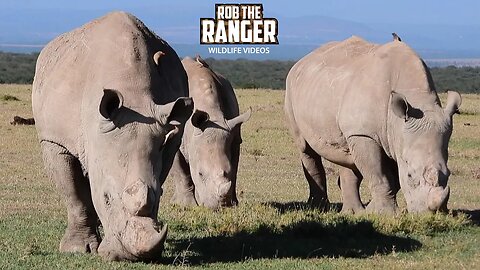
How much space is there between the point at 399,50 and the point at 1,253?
517 centimetres

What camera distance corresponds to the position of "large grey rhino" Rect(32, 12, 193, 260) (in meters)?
7.75

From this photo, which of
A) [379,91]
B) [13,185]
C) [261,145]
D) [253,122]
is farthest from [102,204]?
[253,122]

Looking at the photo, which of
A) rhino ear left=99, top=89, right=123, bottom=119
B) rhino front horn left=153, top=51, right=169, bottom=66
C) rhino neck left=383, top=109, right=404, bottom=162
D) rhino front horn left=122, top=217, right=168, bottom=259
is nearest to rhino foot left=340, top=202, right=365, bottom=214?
rhino neck left=383, top=109, right=404, bottom=162

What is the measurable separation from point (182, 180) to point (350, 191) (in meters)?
2.12

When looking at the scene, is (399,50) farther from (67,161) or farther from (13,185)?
(13,185)

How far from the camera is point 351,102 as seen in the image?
1210cm

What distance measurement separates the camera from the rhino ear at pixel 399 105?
10.9 meters

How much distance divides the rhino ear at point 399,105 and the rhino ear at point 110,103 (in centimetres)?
382

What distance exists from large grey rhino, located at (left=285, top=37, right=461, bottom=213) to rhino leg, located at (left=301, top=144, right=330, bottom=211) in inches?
0.5

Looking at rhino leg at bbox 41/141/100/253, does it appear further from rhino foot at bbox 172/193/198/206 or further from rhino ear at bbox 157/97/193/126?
rhino foot at bbox 172/193/198/206

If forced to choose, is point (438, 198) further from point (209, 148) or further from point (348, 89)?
point (209, 148)

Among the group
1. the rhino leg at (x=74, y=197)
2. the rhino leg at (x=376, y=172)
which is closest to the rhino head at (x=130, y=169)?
the rhino leg at (x=74, y=197)

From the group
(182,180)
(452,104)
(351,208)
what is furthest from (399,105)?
(182,180)

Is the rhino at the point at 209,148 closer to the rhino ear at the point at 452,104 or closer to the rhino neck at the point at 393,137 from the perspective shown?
the rhino neck at the point at 393,137
